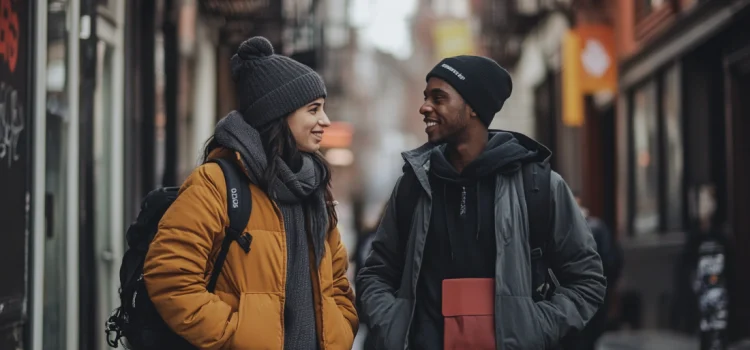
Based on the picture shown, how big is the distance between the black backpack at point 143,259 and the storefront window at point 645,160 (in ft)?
52.1

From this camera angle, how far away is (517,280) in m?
4.87

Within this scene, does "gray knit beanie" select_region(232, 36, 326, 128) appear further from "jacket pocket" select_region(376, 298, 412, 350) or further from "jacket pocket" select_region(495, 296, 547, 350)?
"jacket pocket" select_region(495, 296, 547, 350)

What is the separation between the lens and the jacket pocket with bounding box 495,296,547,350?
480 centimetres

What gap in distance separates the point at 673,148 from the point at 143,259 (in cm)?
1503

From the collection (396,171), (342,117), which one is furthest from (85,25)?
(396,171)

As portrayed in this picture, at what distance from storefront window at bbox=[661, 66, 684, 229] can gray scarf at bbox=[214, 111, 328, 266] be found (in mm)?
13855

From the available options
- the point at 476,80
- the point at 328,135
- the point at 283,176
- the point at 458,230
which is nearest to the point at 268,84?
the point at 283,176

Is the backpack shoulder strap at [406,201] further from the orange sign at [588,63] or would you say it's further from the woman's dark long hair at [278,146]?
the orange sign at [588,63]

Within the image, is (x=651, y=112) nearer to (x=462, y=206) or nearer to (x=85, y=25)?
(x=85, y=25)

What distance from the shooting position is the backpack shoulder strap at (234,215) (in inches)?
185

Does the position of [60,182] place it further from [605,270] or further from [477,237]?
[605,270]

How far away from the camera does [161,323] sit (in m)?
4.77

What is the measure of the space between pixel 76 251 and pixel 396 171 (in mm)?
80903

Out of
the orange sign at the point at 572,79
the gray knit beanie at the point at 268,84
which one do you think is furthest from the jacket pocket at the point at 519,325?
the orange sign at the point at 572,79
